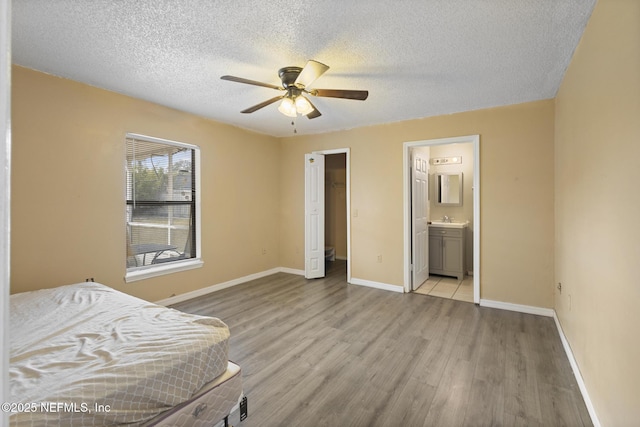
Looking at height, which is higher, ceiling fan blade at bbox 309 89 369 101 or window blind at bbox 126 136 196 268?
ceiling fan blade at bbox 309 89 369 101

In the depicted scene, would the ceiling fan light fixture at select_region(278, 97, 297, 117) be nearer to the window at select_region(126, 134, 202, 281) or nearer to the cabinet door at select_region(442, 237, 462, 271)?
the window at select_region(126, 134, 202, 281)

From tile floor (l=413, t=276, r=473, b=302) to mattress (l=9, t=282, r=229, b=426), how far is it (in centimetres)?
325

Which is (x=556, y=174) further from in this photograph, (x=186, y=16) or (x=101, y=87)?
(x=101, y=87)

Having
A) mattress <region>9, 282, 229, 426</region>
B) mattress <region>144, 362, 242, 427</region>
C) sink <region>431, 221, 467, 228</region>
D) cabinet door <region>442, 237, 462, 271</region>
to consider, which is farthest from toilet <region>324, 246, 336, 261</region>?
mattress <region>144, 362, 242, 427</region>

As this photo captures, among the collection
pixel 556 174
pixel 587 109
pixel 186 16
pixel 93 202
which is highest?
pixel 186 16

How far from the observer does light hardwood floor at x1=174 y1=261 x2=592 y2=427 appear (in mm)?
1795

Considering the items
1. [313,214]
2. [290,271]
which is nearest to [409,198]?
[313,214]

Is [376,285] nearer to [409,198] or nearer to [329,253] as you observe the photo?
[409,198]

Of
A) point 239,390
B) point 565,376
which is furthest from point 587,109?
point 239,390

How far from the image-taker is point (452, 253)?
477 cm

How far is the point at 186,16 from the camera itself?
188 centimetres

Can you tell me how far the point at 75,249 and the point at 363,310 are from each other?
3132mm

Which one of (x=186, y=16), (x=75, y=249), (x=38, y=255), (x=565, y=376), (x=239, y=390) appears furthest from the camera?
(x=75, y=249)

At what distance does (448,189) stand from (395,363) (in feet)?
12.3
